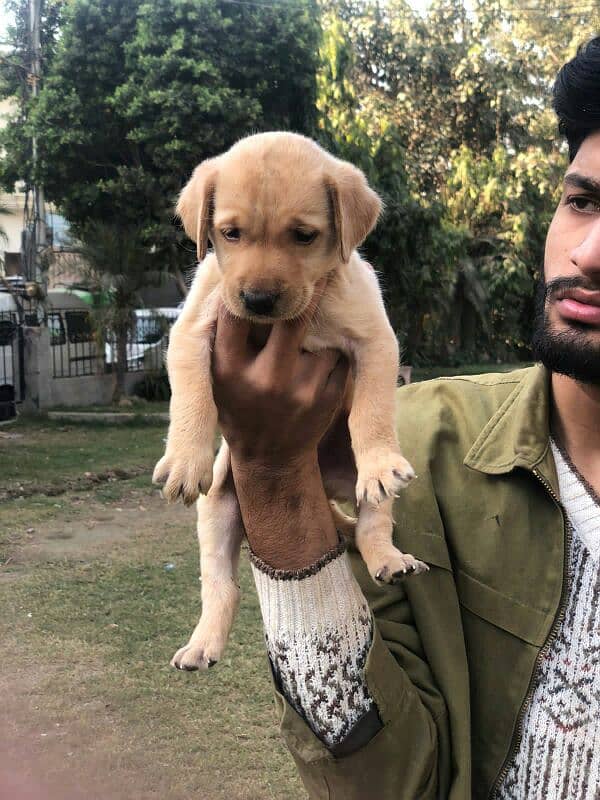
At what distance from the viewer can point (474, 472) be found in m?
2.02

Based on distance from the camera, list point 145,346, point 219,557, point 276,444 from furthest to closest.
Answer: point 145,346 < point 219,557 < point 276,444

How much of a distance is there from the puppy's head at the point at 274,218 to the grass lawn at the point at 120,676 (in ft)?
9.55

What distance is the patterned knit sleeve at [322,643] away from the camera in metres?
1.75

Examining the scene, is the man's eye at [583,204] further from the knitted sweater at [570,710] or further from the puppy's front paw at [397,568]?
the puppy's front paw at [397,568]

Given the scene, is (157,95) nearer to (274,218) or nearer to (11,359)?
(11,359)

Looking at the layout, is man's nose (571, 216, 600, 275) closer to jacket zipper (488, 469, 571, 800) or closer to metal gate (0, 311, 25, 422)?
jacket zipper (488, 469, 571, 800)

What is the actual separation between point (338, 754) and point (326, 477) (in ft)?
3.01

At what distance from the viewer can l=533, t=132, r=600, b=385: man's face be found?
6.48 feet

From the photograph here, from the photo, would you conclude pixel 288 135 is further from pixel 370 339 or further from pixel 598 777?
pixel 598 777

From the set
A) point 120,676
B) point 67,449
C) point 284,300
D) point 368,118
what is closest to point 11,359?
point 67,449

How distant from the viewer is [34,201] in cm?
1716

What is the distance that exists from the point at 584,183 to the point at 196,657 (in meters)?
1.57

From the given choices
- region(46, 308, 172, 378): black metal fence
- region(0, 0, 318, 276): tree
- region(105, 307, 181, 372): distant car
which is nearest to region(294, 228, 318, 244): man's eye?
region(0, 0, 318, 276): tree

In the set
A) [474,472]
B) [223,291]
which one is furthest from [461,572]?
[223,291]
